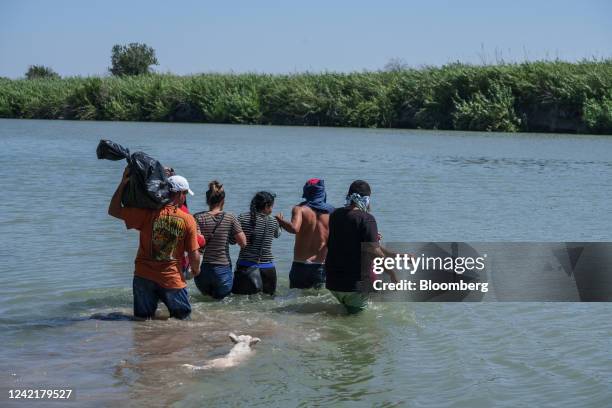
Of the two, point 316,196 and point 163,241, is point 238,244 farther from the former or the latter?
point 163,241

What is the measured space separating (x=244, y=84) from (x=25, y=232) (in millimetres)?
37359

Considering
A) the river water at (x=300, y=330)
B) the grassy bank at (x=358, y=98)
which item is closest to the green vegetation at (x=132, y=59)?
the grassy bank at (x=358, y=98)

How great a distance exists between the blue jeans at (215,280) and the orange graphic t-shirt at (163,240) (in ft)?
4.91

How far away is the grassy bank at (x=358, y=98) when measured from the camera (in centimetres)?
4294

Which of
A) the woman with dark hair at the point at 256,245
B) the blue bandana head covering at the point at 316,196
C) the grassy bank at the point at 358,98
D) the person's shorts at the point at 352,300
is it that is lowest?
the person's shorts at the point at 352,300

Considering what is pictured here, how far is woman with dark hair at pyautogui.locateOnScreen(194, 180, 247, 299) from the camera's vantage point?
9.85 metres

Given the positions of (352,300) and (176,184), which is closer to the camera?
(176,184)

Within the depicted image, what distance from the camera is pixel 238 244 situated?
10.2 meters

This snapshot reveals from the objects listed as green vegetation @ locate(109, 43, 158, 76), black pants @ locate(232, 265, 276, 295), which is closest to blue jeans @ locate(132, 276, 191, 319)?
black pants @ locate(232, 265, 276, 295)

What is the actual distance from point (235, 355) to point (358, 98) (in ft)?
135

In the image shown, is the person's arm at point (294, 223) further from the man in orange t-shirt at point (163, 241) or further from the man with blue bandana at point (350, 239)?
the man in orange t-shirt at point (163, 241)

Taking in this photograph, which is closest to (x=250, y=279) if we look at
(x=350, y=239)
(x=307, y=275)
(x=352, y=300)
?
(x=307, y=275)

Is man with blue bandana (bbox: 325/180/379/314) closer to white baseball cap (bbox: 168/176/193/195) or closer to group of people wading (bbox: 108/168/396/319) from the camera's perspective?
group of people wading (bbox: 108/168/396/319)

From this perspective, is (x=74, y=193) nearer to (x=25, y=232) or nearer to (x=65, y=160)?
(x=25, y=232)
